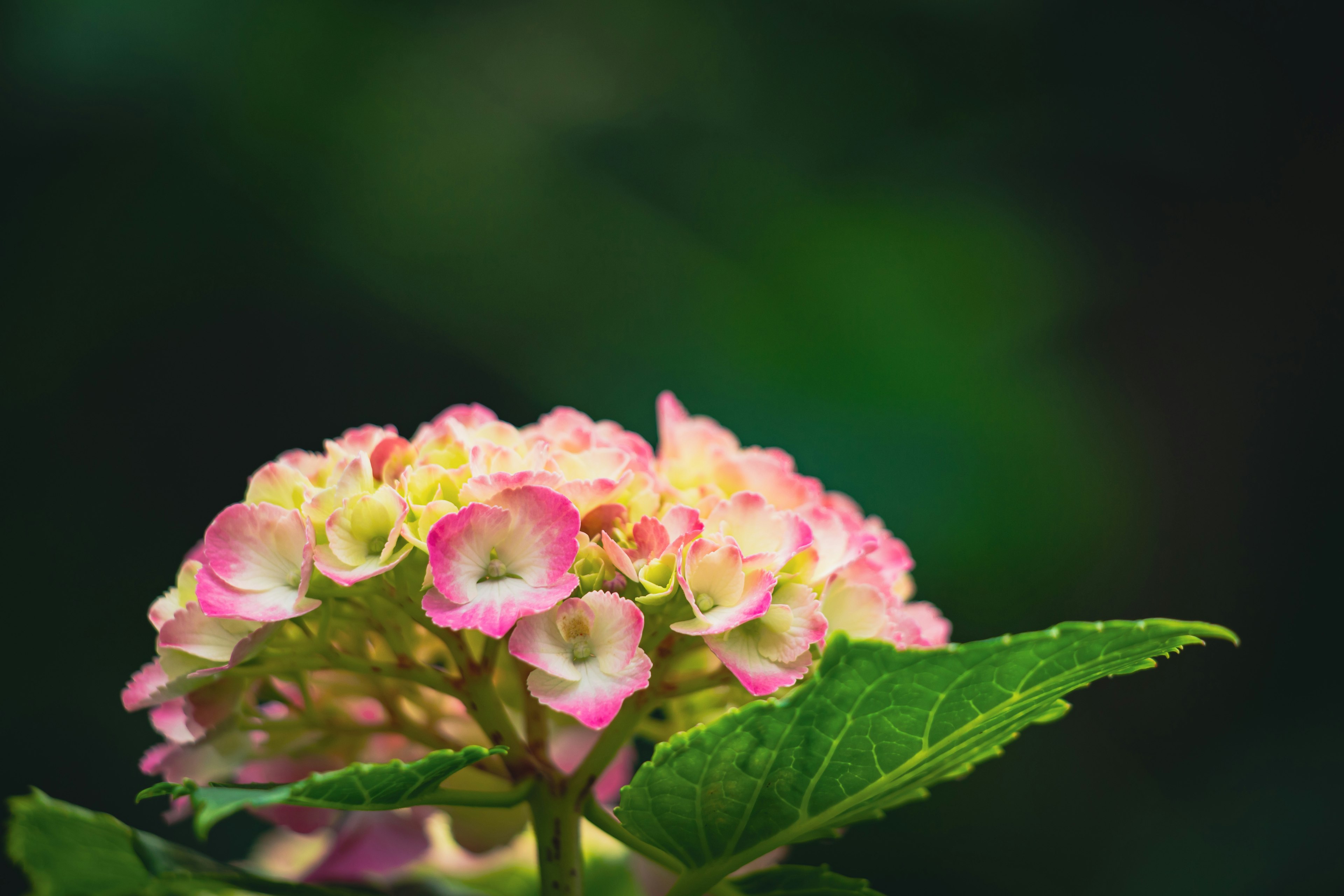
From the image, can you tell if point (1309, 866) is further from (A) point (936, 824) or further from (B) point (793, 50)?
(B) point (793, 50)

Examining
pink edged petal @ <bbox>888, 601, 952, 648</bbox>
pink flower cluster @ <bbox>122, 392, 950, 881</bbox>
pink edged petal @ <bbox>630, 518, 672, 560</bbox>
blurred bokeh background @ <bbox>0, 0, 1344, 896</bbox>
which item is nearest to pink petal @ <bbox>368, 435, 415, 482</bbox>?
pink flower cluster @ <bbox>122, 392, 950, 881</bbox>

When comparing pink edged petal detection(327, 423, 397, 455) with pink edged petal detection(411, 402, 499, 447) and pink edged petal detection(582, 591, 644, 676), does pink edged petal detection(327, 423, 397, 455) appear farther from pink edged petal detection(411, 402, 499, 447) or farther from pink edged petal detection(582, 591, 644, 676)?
pink edged petal detection(582, 591, 644, 676)

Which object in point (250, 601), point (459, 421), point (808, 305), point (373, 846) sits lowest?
point (373, 846)

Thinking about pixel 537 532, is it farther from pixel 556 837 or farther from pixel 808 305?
pixel 808 305

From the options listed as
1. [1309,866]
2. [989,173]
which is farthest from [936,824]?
[989,173]

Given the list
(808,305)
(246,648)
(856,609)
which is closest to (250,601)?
(246,648)

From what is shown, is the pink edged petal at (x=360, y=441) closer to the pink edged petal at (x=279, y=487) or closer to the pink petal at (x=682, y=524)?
the pink edged petal at (x=279, y=487)
